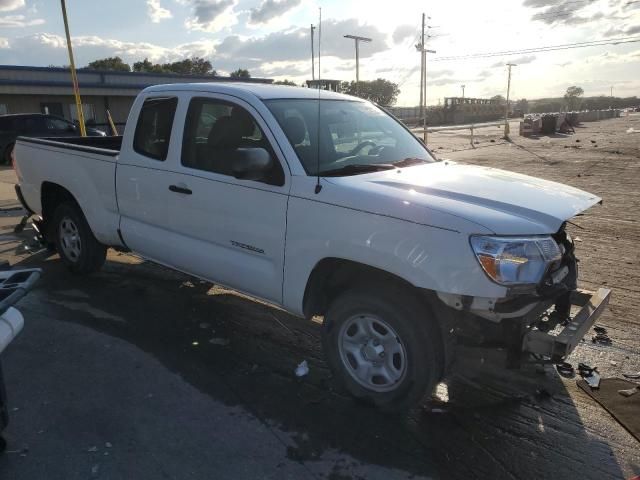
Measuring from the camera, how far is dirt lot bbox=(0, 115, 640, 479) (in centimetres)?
297

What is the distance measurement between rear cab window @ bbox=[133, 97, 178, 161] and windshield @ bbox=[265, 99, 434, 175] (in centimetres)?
110

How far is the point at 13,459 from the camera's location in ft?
9.89

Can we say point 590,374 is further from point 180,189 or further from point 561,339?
point 180,189

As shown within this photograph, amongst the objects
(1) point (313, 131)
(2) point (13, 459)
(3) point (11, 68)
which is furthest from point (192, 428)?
(3) point (11, 68)

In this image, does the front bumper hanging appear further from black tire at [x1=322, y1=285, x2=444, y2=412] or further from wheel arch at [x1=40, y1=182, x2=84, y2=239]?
wheel arch at [x1=40, y1=182, x2=84, y2=239]

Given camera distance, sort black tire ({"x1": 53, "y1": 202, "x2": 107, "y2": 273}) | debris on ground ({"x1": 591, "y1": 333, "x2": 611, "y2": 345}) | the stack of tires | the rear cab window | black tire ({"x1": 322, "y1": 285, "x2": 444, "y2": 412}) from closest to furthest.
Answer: black tire ({"x1": 322, "y1": 285, "x2": 444, "y2": 412})
debris on ground ({"x1": 591, "y1": 333, "x2": 611, "y2": 345})
the rear cab window
black tire ({"x1": 53, "y1": 202, "x2": 107, "y2": 273})
the stack of tires

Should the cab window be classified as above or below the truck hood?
above

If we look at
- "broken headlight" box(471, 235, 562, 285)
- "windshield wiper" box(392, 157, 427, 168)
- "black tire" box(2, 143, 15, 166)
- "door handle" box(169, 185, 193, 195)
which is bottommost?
"black tire" box(2, 143, 15, 166)

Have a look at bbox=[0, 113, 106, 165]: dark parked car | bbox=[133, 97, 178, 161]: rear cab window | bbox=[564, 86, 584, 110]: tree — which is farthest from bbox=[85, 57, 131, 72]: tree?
bbox=[564, 86, 584, 110]: tree

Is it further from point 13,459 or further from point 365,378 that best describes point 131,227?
point 365,378

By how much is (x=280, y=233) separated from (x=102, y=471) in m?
1.76

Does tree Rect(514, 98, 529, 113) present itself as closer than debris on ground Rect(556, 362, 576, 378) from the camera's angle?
No

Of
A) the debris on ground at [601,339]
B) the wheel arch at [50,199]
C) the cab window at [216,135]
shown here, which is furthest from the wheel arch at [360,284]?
the wheel arch at [50,199]

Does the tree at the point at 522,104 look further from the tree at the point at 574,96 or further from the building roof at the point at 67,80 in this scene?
the building roof at the point at 67,80
